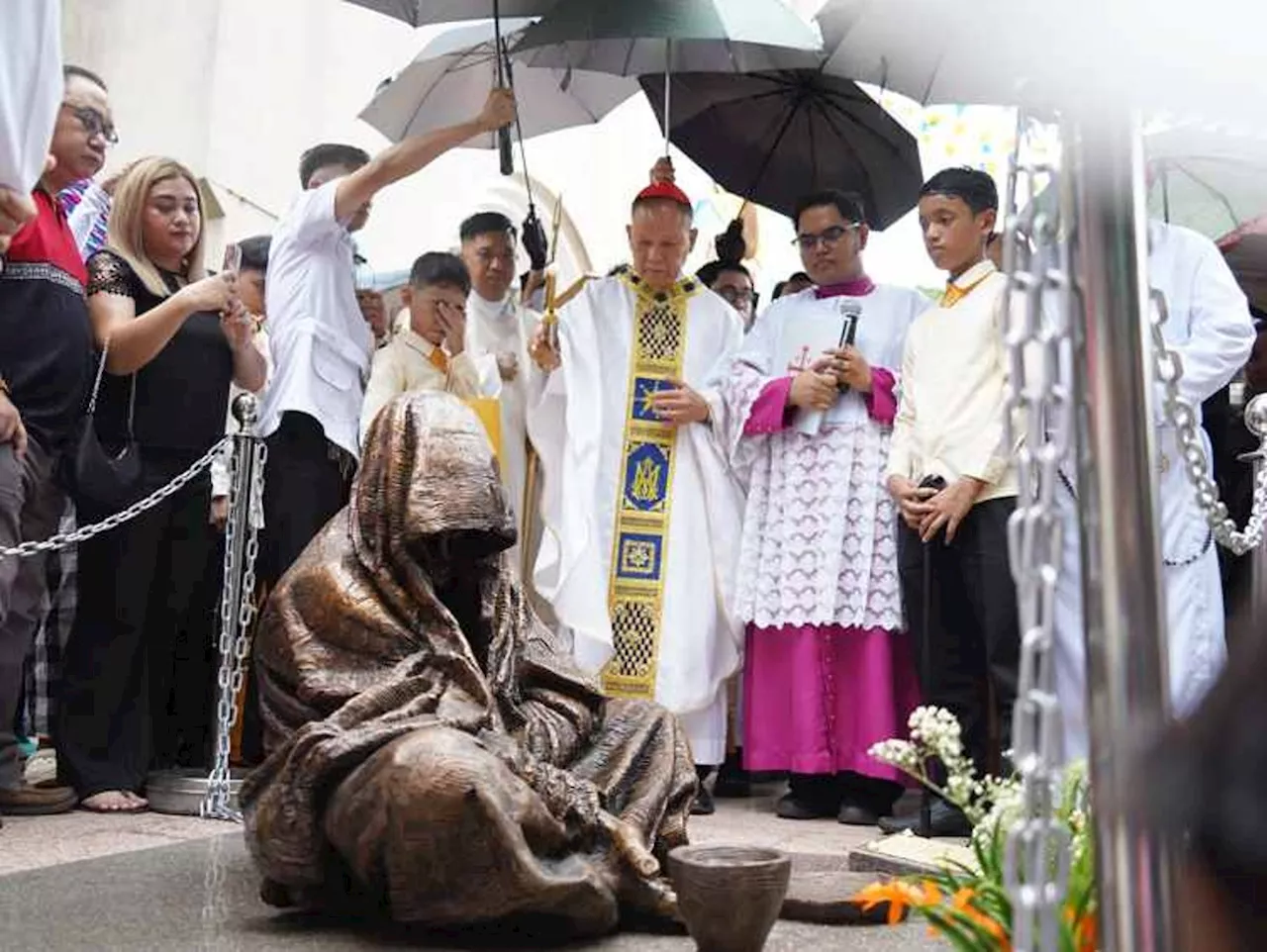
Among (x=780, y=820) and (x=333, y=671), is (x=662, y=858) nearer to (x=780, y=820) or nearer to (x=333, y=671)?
(x=333, y=671)

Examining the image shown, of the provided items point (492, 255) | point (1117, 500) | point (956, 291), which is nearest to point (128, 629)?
point (492, 255)

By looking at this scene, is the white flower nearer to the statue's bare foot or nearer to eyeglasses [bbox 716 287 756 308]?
the statue's bare foot

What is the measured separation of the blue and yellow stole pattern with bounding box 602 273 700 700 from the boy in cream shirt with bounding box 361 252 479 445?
2.13 ft

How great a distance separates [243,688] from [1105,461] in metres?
5.19

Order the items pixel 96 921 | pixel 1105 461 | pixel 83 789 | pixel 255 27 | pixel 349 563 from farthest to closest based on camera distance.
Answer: pixel 255 27
pixel 83 789
pixel 349 563
pixel 96 921
pixel 1105 461

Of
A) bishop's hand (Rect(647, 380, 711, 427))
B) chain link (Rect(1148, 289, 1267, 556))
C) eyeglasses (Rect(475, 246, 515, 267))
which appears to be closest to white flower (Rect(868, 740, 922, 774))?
chain link (Rect(1148, 289, 1267, 556))

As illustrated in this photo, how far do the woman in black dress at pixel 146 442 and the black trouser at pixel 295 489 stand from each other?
0.22 m

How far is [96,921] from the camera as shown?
3.45 m

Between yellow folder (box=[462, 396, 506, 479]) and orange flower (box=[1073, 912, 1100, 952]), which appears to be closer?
orange flower (box=[1073, 912, 1100, 952])

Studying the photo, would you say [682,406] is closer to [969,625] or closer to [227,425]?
[969,625]

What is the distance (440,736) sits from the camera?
3230 mm

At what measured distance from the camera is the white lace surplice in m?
5.80

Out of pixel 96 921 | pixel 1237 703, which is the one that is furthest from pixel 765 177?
pixel 1237 703

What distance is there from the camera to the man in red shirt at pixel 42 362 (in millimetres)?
4812
